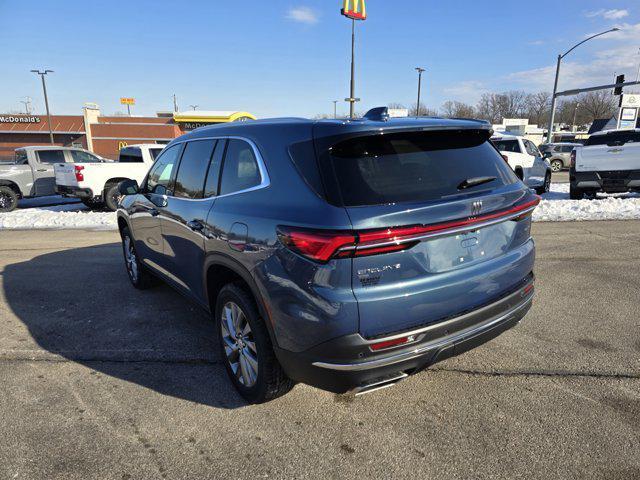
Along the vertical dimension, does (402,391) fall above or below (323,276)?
below

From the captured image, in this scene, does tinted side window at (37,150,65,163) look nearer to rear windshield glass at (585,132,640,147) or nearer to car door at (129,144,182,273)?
car door at (129,144,182,273)

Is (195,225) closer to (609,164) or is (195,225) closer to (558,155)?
(609,164)

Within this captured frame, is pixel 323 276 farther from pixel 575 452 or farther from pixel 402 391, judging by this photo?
pixel 575 452

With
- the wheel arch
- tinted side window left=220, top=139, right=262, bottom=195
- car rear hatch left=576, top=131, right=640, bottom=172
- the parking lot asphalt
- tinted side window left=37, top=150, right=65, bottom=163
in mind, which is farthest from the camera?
tinted side window left=37, top=150, right=65, bottom=163

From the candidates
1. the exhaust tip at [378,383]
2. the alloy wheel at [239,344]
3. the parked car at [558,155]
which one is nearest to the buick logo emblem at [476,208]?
the exhaust tip at [378,383]

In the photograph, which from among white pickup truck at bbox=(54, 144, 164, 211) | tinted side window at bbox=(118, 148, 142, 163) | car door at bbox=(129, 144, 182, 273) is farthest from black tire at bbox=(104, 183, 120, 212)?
car door at bbox=(129, 144, 182, 273)

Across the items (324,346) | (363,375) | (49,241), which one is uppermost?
(324,346)

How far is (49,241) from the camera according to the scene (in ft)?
27.8

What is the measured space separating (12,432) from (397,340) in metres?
2.46

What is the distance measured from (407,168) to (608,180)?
1019cm

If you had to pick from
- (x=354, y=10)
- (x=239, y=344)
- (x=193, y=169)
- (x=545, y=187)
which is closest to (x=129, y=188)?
(x=193, y=169)

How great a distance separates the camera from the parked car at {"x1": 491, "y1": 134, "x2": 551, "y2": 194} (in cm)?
1293

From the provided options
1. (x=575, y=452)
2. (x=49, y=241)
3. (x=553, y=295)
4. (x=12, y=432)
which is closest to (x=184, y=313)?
(x=12, y=432)

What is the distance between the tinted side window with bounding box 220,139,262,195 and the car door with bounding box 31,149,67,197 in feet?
42.4
